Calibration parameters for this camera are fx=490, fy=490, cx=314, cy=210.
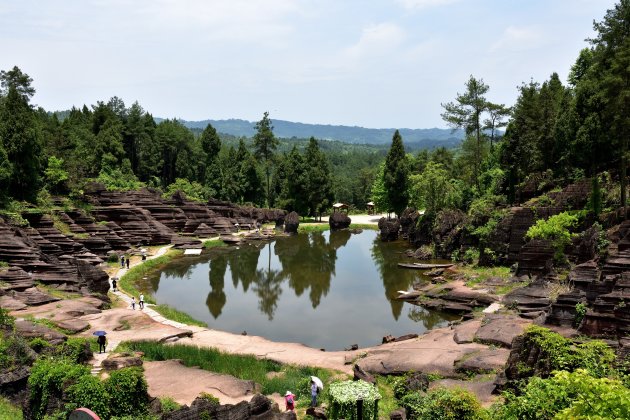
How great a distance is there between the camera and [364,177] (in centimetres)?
10788

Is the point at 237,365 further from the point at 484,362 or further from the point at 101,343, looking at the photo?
the point at 484,362

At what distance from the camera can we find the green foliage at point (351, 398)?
49.0ft

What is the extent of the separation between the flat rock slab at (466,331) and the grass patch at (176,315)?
15.8 meters

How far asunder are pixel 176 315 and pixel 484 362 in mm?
20212

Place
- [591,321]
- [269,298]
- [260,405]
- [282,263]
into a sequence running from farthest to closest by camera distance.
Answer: [282,263], [269,298], [591,321], [260,405]

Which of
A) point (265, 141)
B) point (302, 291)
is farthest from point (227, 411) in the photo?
point (265, 141)

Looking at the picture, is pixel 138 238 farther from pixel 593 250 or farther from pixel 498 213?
pixel 593 250

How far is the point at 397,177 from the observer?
69.9m

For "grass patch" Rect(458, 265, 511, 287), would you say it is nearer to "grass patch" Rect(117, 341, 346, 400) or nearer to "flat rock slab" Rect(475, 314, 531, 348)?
"flat rock slab" Rect(475, 314, 531, 348)

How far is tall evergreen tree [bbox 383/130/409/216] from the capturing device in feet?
229

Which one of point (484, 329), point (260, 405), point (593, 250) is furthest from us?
point (593, 250)

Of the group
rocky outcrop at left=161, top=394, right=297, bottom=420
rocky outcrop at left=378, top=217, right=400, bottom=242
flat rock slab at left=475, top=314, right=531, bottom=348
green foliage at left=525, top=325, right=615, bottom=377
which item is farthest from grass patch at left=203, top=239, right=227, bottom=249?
green foliage at left=525, top=325, right=615, bottom=377

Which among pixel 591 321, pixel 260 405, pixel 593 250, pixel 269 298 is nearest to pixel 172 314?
pixel 269 298

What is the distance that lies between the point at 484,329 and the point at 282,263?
30.6 m
